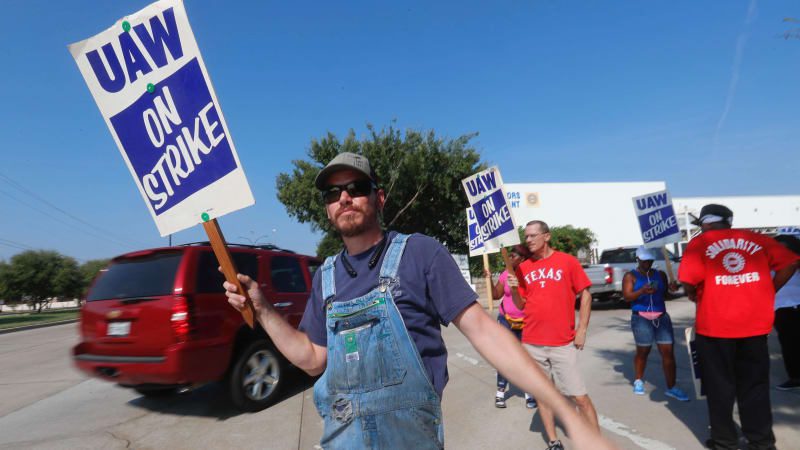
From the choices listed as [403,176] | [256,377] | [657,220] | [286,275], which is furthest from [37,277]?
[657,220]

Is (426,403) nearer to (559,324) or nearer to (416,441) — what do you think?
(416,441)

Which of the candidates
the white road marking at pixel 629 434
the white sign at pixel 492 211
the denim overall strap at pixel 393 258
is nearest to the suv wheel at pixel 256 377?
the white sign at pixel 492 211

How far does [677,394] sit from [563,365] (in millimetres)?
2279

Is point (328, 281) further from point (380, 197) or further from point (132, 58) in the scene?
point (132, 58)

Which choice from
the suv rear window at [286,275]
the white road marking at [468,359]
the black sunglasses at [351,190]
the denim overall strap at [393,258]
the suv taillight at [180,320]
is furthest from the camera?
the white road marking at [468,359]

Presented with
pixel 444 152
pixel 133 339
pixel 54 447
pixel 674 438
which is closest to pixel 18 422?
pixel 54 447

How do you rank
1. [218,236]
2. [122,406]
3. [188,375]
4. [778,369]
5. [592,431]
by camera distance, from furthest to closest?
1. [778,369]
2. [122,406]
3. [188,375]
4. [218,236]
5. [592,431]

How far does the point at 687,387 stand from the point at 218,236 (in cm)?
586

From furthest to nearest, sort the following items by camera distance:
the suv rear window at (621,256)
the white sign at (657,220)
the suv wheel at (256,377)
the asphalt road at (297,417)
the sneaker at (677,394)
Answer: the suv rear window at (621,256) → the white sign at (657,220) → the suv wheel at (256,377) → the sneaker at (677,394) → the asphalt road at (297,417)

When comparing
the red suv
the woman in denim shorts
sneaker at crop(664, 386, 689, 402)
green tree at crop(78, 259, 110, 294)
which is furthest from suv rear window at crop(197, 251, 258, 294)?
green tree at crop(78, 259, 110, 294)

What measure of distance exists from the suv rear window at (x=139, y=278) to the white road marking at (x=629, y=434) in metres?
4.69

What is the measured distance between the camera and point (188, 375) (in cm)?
468

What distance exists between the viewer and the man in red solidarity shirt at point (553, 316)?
376 centimetres

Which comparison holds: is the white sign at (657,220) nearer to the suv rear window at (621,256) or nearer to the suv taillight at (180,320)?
the suv taillight at (180,320)
